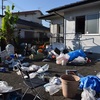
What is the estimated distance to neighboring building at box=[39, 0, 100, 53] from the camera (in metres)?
10.0

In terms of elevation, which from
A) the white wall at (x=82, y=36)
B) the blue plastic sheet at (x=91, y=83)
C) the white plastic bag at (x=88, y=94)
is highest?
the white wall at (x=82, y=36)

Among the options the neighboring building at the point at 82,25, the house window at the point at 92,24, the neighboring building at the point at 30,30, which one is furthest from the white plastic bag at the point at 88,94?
the neighboring building at the point at 30,30

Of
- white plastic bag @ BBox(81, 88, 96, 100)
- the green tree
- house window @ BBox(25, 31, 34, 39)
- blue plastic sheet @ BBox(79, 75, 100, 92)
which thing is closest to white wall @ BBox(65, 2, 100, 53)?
the green tree

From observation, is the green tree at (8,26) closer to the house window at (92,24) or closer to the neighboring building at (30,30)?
the neighboring building at (30,30)

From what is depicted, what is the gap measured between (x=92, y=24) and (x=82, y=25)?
0.93 meters

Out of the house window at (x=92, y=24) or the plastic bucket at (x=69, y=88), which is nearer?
the plastic bucket at (x=69, y=88)

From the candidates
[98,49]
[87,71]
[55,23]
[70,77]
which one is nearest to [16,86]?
[70,77]

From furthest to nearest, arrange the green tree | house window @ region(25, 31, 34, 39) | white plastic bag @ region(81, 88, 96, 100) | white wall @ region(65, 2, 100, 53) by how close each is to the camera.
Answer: house window @ region(25, 31, 34, 39), the green tree, white wall @ region(65, 2, 100, 53), white plastic bag @ region(81, 88, 96, 100)

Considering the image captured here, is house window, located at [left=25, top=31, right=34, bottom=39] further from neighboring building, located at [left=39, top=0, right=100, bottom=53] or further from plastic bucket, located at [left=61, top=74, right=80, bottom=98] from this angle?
plastic bucket, located at [left=61, top=74, right=80, bottom=98]

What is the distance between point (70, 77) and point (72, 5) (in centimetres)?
683

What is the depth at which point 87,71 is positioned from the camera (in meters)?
7.28

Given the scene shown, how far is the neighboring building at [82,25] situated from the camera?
32.8 feet

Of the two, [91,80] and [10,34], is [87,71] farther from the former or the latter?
[10,34]

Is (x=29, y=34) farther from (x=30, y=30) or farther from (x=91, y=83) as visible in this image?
(x=91, y=83)
